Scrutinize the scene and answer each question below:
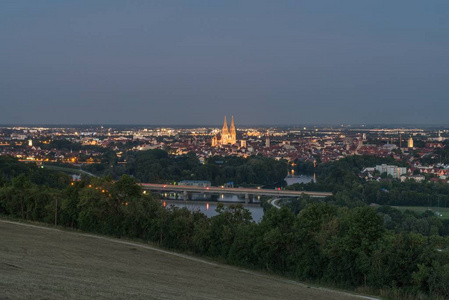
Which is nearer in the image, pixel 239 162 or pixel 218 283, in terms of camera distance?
pixel 218 283

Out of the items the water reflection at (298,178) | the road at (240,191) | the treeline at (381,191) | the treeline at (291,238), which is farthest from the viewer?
the water reflection at (298,178)

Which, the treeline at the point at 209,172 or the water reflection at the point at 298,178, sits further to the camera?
the water reflection at the point at 298,178

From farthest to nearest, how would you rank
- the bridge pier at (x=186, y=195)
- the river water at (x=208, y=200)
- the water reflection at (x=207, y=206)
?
the bridge pier at (x=186, y=195) < the river water at (x=208, y=200) < the water reflection at (x=207, y=206)

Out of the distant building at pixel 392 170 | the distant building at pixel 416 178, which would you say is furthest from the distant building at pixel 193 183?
the distant building at pixel 392 170

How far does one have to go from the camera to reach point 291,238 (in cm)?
1505

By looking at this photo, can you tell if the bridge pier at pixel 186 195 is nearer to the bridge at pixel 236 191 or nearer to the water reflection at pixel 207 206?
the bridge at pixel 236 191

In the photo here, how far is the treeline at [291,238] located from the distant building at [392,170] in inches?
1915

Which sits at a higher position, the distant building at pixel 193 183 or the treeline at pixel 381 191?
Answer: the treeline at pixel 381 191

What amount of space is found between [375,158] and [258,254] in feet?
211

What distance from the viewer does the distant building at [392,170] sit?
64.9 metres

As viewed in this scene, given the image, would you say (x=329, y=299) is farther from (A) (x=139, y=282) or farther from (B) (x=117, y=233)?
(B) (x=117, y=233)

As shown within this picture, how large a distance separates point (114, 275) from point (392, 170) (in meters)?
60.7

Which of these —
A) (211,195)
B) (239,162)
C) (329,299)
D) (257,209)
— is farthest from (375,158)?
(329,299)

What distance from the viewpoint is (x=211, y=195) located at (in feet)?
165
